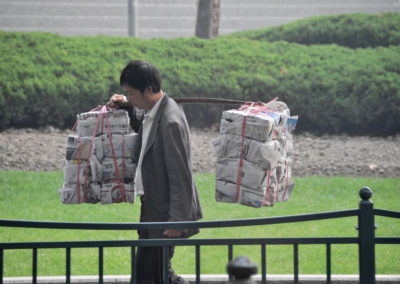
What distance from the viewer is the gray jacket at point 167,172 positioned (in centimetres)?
405

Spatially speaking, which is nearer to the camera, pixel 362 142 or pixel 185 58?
pixel 362 142

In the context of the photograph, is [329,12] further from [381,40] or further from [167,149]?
[167,149]

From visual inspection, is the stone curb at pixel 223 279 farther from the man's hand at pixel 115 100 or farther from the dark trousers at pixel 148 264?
the man's hand at pixel 115 100

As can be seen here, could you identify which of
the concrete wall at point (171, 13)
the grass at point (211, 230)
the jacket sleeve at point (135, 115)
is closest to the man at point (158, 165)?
the jacket sleeve at point (135, 115)

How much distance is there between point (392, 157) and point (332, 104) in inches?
70.1

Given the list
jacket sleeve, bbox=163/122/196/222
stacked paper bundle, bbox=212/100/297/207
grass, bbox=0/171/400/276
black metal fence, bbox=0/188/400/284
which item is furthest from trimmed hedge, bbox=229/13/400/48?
black metal fence, bbox=0/188/400/284

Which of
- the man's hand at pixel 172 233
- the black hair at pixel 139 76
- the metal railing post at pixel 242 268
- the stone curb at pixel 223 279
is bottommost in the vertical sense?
the stone curb at pixel 223 279

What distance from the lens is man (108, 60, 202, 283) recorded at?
13.3 feet

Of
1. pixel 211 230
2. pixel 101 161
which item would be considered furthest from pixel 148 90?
pixel 211 230

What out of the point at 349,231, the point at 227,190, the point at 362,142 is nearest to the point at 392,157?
the point at 362,142

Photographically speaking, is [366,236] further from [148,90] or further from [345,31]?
[345,31]

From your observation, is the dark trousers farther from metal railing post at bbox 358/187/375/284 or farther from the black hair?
metal railing post at bbox 358/187/375/284

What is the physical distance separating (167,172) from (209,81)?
9224mm

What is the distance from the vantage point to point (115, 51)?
46.4 feet
